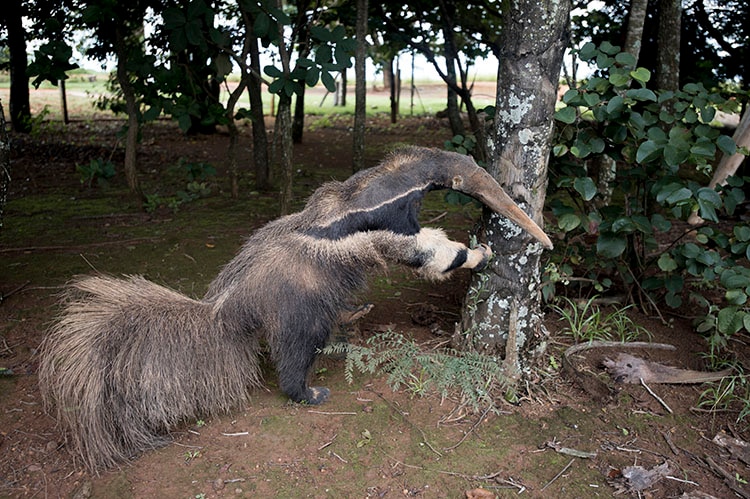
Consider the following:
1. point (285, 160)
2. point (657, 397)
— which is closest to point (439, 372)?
point (657, 397)

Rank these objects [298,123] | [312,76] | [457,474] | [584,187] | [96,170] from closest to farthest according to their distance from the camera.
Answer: [457,474]
[584,187]
[312,76]
[96,170]
[298,123]

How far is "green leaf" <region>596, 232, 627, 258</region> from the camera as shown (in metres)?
4.30

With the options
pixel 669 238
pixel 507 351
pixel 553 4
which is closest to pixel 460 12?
pixel 669 238

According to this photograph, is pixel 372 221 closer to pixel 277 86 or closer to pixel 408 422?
pixel 408 422

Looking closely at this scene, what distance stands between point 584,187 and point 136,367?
2.91m

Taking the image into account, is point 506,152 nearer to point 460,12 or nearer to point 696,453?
point 696,453

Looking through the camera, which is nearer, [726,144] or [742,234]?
[726,144]

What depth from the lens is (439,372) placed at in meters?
3.74

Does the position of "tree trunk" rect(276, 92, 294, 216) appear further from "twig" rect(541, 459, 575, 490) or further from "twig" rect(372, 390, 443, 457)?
"twig" rect(541, 459, 575, 490)

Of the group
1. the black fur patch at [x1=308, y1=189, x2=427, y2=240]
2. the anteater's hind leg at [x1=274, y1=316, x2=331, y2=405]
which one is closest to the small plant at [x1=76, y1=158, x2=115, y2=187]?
the black fur patch at [x1=308, y1=189, x2=427, y2=240]

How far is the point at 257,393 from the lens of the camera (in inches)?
157

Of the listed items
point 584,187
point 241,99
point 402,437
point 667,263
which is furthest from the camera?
point 241,99

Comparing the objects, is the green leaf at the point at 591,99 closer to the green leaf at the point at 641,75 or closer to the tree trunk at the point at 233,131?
the green leaf at the point at 641,75

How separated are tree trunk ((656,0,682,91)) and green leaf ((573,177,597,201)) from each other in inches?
110
